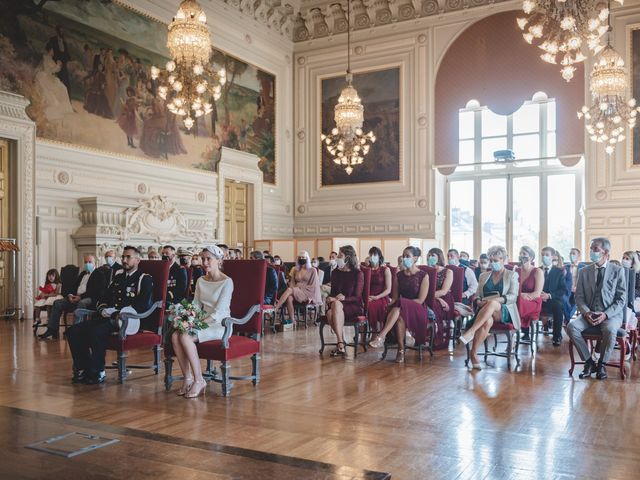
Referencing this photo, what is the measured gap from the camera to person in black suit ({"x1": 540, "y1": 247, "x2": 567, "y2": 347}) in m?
7.96

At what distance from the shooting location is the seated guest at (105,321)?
17.8ft

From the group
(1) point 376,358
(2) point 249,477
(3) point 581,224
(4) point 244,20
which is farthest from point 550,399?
(4) point 244,20

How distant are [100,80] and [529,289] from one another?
916 centimetres

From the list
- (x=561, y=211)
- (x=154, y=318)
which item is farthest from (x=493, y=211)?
(x=154, y=318)

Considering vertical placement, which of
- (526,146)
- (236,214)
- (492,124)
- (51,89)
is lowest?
(236,214)

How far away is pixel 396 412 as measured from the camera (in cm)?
440

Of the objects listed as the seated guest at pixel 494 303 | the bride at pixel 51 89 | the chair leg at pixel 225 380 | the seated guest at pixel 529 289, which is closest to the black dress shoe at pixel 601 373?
the seated guest at pixel 494 303

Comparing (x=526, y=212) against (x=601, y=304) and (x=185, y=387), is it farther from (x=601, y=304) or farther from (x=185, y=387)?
(x=185, y=387)

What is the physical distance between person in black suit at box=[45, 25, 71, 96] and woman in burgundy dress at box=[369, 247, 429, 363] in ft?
25.8

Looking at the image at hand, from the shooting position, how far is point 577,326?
571 cm

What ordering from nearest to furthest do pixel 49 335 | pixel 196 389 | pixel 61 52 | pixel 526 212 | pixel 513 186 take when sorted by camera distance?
pixel 196 389
pixel 49 335
pixel 61 52
pixel 526 212
pixel 513 186

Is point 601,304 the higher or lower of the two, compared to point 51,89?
lower

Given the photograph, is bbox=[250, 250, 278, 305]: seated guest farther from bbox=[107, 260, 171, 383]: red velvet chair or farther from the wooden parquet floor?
bbox=[107, 260, 171, 383]: red velvet chair

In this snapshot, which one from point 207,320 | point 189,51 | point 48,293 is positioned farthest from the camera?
point 48,293
